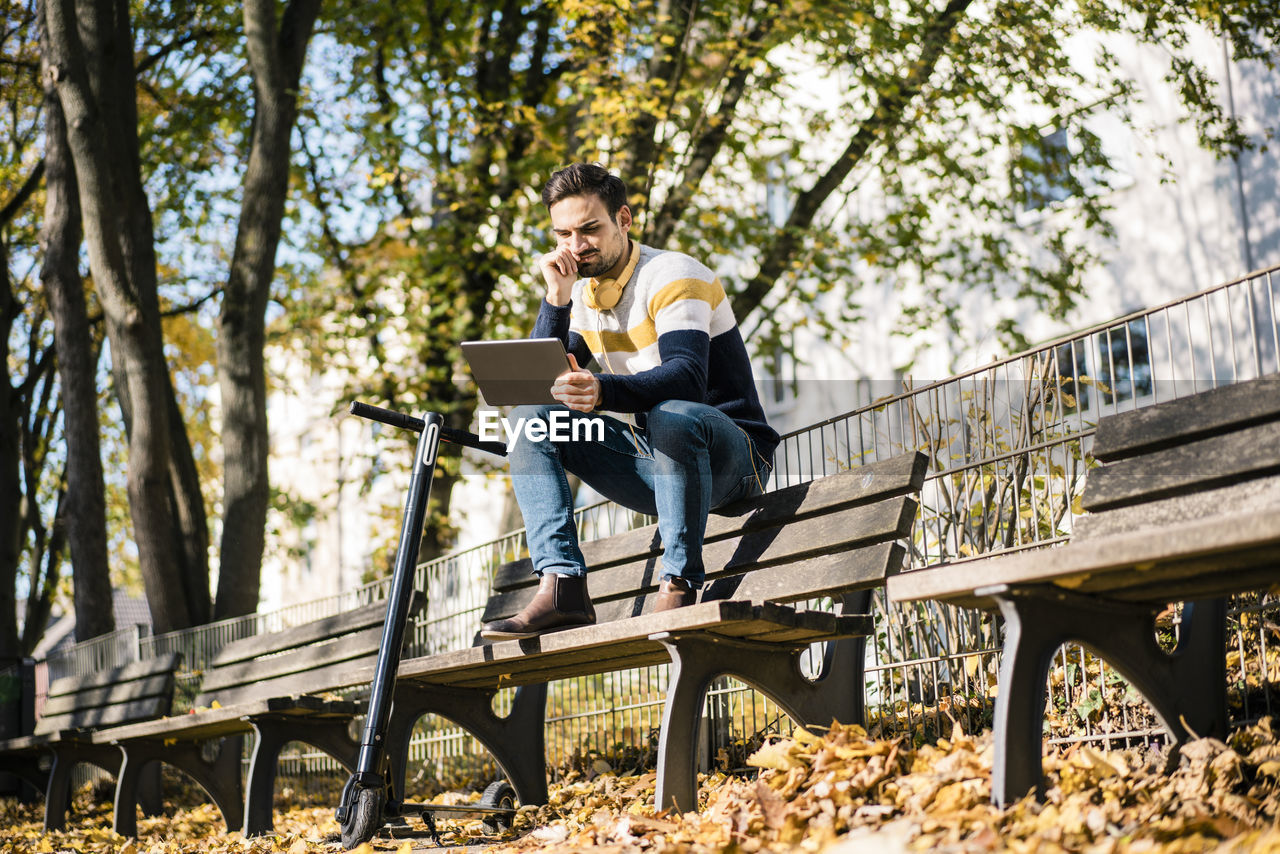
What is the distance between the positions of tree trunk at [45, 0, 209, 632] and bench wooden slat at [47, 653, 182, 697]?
80cm

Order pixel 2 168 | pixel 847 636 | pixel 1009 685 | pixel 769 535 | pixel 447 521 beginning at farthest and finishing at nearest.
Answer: pixel 2 168
pixel 447 521
pixel 769 535
pixel 847 636
pixel 1009 685

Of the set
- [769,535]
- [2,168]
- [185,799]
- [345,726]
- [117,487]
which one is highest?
[2,168]

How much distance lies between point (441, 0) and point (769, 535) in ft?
37.2

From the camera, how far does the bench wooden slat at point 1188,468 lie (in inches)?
112

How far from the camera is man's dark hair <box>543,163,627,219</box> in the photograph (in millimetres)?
4273

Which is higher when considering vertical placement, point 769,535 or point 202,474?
point 202,474

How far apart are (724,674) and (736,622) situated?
1.20 ft

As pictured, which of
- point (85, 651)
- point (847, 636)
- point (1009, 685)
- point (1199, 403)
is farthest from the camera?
point (85, 651)

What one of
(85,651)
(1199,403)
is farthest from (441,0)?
(1199,403)

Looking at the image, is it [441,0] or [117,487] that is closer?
[441,0]

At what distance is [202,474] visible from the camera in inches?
875

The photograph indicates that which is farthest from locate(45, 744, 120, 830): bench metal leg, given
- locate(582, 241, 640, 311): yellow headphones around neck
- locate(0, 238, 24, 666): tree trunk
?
locate(0, 238, 24, 666): tree trunk

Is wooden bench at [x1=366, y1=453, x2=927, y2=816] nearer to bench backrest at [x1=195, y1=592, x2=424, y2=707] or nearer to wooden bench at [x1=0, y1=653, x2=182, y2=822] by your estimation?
bench backrest at [x1=195, y1=592, x2=424, y2=707]

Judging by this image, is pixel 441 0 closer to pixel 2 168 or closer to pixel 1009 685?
pixel 2 168
